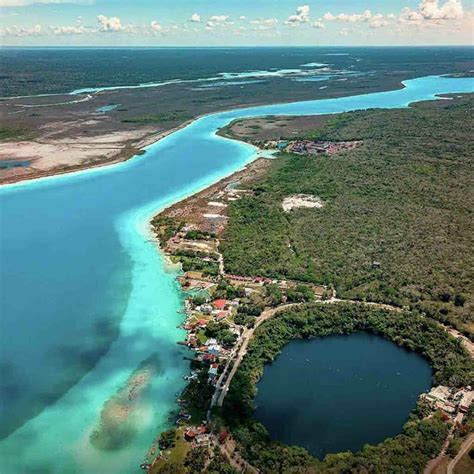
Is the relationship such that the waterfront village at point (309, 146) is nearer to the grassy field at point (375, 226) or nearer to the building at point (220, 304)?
the grassy field at point (375, 226)

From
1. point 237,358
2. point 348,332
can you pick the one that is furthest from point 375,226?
point 237,358

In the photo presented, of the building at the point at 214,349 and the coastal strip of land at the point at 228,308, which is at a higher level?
the building at the point at 214,349

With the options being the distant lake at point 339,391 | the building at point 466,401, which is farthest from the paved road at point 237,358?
the building at point 466,401

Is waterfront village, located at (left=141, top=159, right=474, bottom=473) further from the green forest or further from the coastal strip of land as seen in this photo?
the green forest

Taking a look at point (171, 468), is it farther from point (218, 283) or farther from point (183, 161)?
point (183, 161)

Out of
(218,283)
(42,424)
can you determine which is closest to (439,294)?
(218,283)
